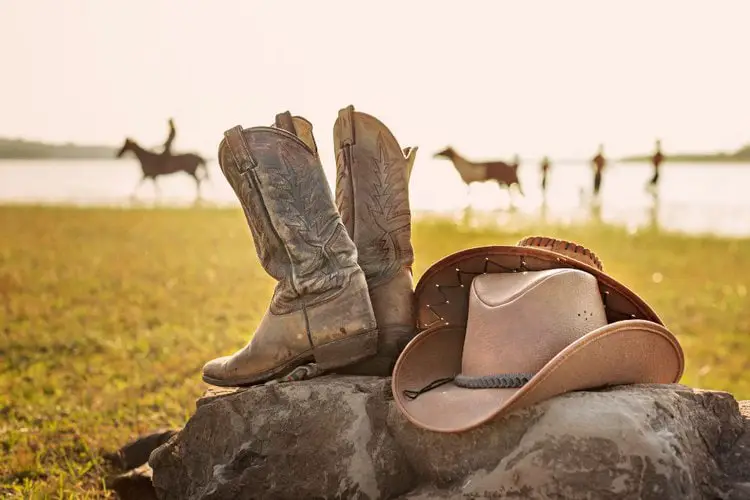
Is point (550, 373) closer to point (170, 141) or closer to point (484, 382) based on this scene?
point (484, 382)

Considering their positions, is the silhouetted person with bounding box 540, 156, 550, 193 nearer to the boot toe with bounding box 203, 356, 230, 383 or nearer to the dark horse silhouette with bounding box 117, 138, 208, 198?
the dark horse silhouette with bounding box 117, 138, 208, 198

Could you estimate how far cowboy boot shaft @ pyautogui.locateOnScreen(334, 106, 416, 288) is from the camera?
328 cm

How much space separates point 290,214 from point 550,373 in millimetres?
1215

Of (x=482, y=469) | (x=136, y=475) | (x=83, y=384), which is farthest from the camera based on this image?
(x=83, y=384)

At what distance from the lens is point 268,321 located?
3076 mm

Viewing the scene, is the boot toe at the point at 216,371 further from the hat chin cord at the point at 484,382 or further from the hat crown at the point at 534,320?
the hat crown at the point at 534,320

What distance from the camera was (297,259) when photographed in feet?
9.84

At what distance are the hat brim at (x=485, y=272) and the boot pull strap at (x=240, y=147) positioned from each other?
0.78 metres

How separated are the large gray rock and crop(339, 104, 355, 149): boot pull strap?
38.5 inches

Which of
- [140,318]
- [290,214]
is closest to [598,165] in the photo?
[140,318]

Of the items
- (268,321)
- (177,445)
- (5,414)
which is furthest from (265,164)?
(5,414)

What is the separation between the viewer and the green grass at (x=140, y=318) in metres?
4.57

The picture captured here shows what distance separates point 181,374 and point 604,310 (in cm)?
386

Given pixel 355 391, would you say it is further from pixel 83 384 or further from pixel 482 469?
pixel 83 384
